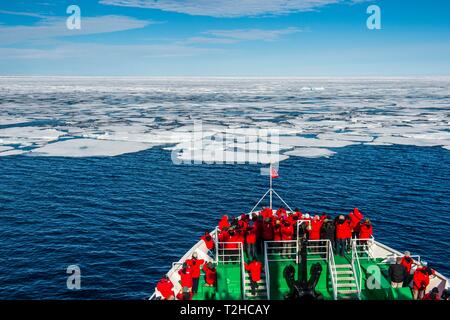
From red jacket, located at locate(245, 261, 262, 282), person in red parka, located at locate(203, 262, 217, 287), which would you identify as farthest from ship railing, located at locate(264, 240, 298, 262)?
person in red parka, located at locate(203, 262, 217, 287)

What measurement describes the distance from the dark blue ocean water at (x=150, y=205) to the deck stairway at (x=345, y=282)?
330 inches

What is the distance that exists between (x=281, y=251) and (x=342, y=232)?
193cm

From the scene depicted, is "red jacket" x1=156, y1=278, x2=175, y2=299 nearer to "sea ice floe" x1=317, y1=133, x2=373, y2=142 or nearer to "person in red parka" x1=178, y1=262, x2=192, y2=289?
"person in red parka" x1=178, y1=262, x2=192, y2=289

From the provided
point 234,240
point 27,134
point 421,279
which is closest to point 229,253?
point 234,240

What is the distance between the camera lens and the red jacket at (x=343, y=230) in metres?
12.0

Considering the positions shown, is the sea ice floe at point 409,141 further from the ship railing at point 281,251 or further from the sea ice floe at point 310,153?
the ship railing at point 281,251

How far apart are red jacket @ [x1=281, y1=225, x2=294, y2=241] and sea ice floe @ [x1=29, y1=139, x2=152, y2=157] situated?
93.5 ft

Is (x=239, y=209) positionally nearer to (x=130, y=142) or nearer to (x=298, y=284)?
Answer: (x=298, y=284)

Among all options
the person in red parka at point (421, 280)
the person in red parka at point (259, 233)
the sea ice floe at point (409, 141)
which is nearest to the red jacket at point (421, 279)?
the person in red parka at point (421, 280)

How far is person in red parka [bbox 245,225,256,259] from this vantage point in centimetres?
1183

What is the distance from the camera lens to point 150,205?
85.3 feet

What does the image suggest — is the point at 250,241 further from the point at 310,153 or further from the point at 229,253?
the point at 310,153
